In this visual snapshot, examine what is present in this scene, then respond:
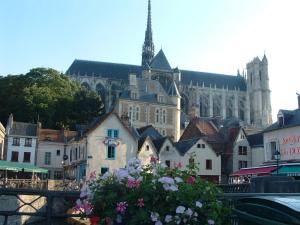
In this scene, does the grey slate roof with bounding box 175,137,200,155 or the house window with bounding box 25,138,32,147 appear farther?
the house window with bounding box 25,138,32,147

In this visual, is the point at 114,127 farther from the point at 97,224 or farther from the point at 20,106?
the point at 97,224

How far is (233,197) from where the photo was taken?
189 inches

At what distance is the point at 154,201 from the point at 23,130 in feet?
170

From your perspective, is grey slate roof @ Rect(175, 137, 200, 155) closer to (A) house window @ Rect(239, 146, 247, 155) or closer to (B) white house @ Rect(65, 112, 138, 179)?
(A) house window @ Rect(239, 146, 247, 155)

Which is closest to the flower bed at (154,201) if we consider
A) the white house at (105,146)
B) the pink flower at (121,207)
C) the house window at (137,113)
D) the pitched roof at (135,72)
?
the pink flower at (121,207)

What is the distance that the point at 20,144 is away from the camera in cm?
5259

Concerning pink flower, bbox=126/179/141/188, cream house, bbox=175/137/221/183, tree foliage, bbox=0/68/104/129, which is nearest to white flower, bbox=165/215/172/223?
pink flower, bbox=126/179/141/188

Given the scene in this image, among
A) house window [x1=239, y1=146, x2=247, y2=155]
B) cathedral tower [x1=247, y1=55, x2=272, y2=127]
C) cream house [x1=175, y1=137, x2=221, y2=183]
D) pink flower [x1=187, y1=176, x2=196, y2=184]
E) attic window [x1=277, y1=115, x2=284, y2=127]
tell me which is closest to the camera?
pink flower [x1=187, y1=176, x2=196, y2=184]

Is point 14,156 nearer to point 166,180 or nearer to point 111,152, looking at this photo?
point 111,152

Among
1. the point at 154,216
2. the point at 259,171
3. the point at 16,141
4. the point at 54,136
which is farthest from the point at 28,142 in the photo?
the point at 154,216

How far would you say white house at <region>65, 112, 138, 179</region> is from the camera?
40.8 m

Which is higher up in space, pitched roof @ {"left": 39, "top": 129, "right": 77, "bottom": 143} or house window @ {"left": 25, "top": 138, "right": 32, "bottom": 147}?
pitched roof @ {"left": 39, "top": 129, "right": 77, "bottom": 143}

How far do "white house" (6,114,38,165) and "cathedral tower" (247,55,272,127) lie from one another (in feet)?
292

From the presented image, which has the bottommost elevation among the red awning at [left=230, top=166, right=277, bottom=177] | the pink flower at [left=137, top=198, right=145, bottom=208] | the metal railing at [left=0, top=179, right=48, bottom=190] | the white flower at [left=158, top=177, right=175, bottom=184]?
the metal railing at [left=0, top=179, right=48, bottom=190]
